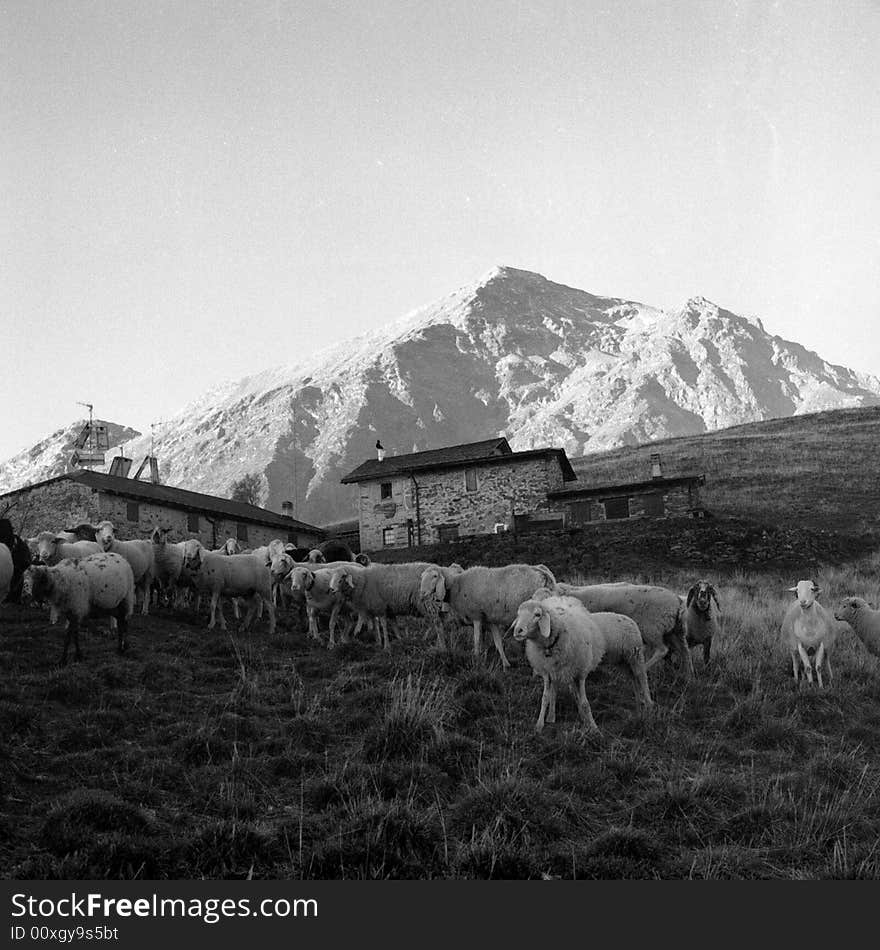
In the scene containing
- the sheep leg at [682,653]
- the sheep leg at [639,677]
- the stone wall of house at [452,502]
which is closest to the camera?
the sheep leg at [639,677]

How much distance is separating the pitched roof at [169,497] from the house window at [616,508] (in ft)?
66.1

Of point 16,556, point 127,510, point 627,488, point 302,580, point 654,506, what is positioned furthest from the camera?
point 627,488

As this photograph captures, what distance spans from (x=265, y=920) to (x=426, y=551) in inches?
1374

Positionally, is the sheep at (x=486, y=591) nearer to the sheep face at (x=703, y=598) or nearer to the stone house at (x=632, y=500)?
the sheep face at (x=703, y=598)

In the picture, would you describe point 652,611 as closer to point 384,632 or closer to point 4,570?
point 384,632

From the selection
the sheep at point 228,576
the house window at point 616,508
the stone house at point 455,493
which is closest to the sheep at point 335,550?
the sheep at point 228,576

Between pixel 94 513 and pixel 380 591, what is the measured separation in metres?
26.3

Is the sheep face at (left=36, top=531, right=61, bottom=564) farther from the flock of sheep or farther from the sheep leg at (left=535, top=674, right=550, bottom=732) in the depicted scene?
the sheep leg at (left=535, top=674, right=550, bottom=732)

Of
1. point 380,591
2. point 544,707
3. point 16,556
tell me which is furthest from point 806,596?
point 16,556

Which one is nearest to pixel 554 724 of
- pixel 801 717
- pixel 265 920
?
pixel 801 717

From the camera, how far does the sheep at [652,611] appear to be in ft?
45.3

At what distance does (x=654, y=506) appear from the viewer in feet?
146

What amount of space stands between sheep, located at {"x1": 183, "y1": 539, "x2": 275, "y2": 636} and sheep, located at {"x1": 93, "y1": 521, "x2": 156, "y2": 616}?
2.66ft

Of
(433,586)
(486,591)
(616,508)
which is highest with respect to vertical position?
(616,508)
